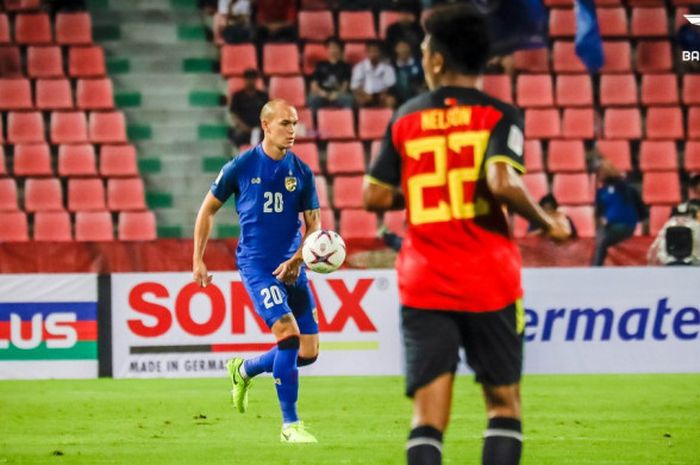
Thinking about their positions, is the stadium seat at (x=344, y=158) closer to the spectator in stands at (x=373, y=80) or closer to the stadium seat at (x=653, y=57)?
the spectator in stands at (x=373, y=80)

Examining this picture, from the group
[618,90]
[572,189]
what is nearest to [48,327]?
[572,189]

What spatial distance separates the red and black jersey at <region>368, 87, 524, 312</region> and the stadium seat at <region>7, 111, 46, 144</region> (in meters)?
15.0

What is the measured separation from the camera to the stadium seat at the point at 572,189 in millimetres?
19391

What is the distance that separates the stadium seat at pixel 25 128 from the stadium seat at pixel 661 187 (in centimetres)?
842

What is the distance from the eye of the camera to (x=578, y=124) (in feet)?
66.5

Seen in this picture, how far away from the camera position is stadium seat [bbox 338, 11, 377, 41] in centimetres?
2097

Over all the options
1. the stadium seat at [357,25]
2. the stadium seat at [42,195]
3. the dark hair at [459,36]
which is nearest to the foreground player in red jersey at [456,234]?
the dark hair at [459,36]

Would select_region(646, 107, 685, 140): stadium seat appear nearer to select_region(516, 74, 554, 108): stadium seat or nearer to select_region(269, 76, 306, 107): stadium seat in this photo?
select_region(516, 74, 554, 108): stadium seat

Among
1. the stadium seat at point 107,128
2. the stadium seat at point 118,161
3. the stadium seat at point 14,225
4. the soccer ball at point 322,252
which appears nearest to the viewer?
the soccer ball at point 322,252

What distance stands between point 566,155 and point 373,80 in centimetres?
293

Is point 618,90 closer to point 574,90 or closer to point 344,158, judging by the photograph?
point 574,90

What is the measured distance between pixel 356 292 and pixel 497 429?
8866 mm

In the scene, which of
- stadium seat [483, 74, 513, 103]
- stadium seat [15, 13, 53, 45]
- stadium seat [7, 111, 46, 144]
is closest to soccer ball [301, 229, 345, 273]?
stadium seat [7, 111, 46, 144]

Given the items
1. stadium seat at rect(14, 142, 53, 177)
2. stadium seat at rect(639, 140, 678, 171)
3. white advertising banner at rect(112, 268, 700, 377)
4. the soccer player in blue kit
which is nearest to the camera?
the soccer player in blue kit
